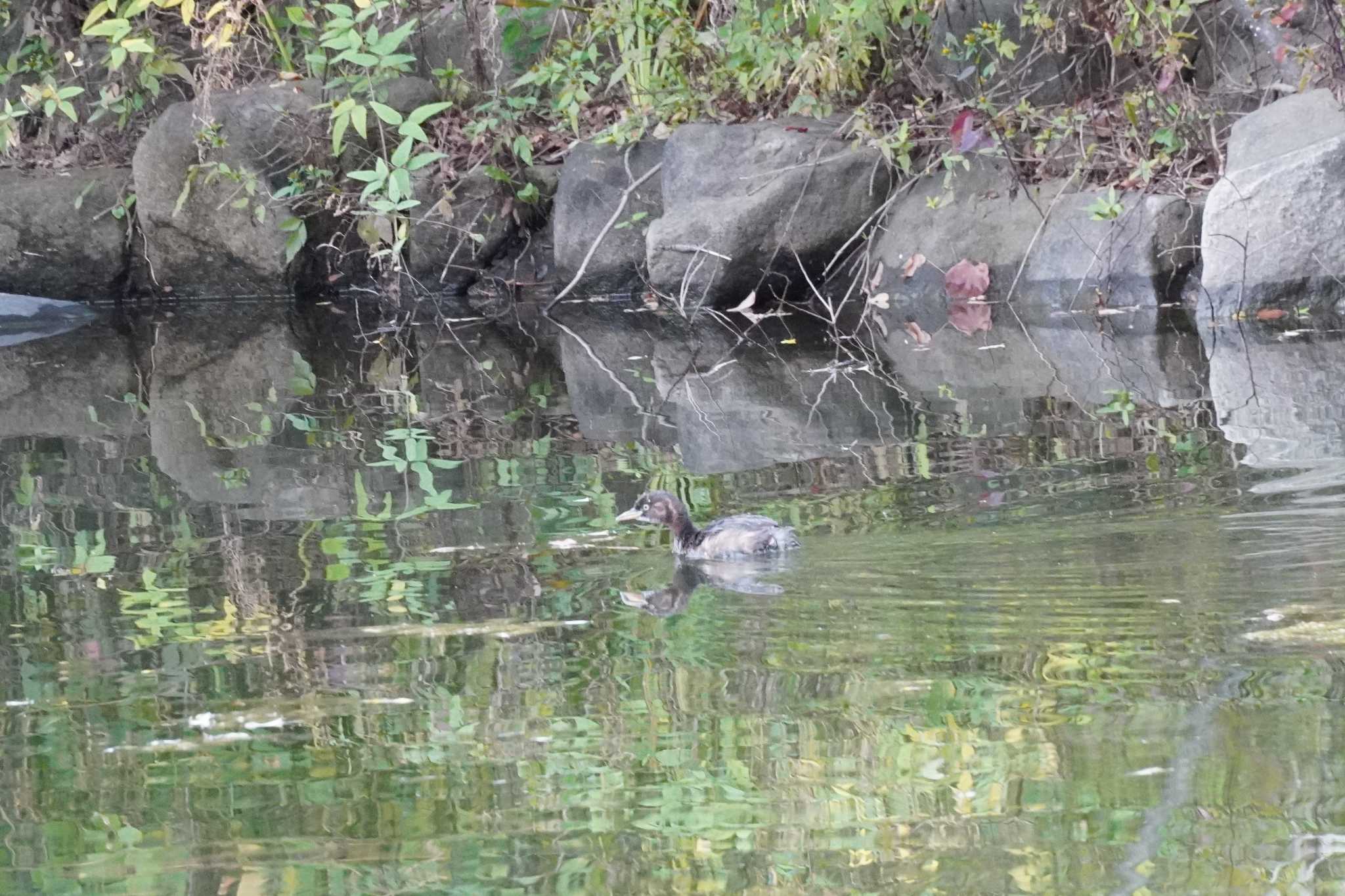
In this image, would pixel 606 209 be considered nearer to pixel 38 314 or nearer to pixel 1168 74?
pixel 1168 74

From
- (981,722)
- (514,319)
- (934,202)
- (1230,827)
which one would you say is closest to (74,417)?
(514,319)

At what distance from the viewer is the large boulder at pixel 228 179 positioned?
1612cm

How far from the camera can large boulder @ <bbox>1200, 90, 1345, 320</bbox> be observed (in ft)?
36.3

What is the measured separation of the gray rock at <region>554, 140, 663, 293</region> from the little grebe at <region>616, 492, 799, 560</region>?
883 cm

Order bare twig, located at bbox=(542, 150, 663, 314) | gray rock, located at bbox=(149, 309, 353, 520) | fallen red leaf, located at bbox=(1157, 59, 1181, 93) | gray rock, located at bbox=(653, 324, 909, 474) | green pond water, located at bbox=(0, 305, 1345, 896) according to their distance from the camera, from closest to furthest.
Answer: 1. green pond water, located at bbox=(0, 305, 1345, 896)
2. gray rock, located at bbox=(149, 309, 353, 520)
3. gray rock, located at bbox=(653, 324, 909, 474)
4. fallen red leaf, located at bbox=(1157, 59, 1181, 93)
5. bare twig, located at bbox=(542, 150, 663, 314)

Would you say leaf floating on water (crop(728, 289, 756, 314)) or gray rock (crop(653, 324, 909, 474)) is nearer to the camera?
gray rock (crop(653, 324, 909, 474))

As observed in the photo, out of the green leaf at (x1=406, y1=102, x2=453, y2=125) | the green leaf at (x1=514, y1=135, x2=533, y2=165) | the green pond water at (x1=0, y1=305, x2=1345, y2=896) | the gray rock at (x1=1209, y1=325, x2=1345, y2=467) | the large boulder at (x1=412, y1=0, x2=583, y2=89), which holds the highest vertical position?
the large boulder at (x1=412, y1=0, x2=583, y2=89)

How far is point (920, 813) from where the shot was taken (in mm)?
3373

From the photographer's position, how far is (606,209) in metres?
15.0

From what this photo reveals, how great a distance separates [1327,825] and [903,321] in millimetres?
9870

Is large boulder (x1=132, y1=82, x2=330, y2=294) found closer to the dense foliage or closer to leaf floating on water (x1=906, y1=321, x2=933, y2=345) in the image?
the dense foliage

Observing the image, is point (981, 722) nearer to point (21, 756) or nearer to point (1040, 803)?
point (1040, 803)

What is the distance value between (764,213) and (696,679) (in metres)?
9.54

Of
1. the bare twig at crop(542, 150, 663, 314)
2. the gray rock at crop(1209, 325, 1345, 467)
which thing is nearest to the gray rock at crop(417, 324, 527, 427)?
the bare twig at crop(542, 150, 663, 314)
